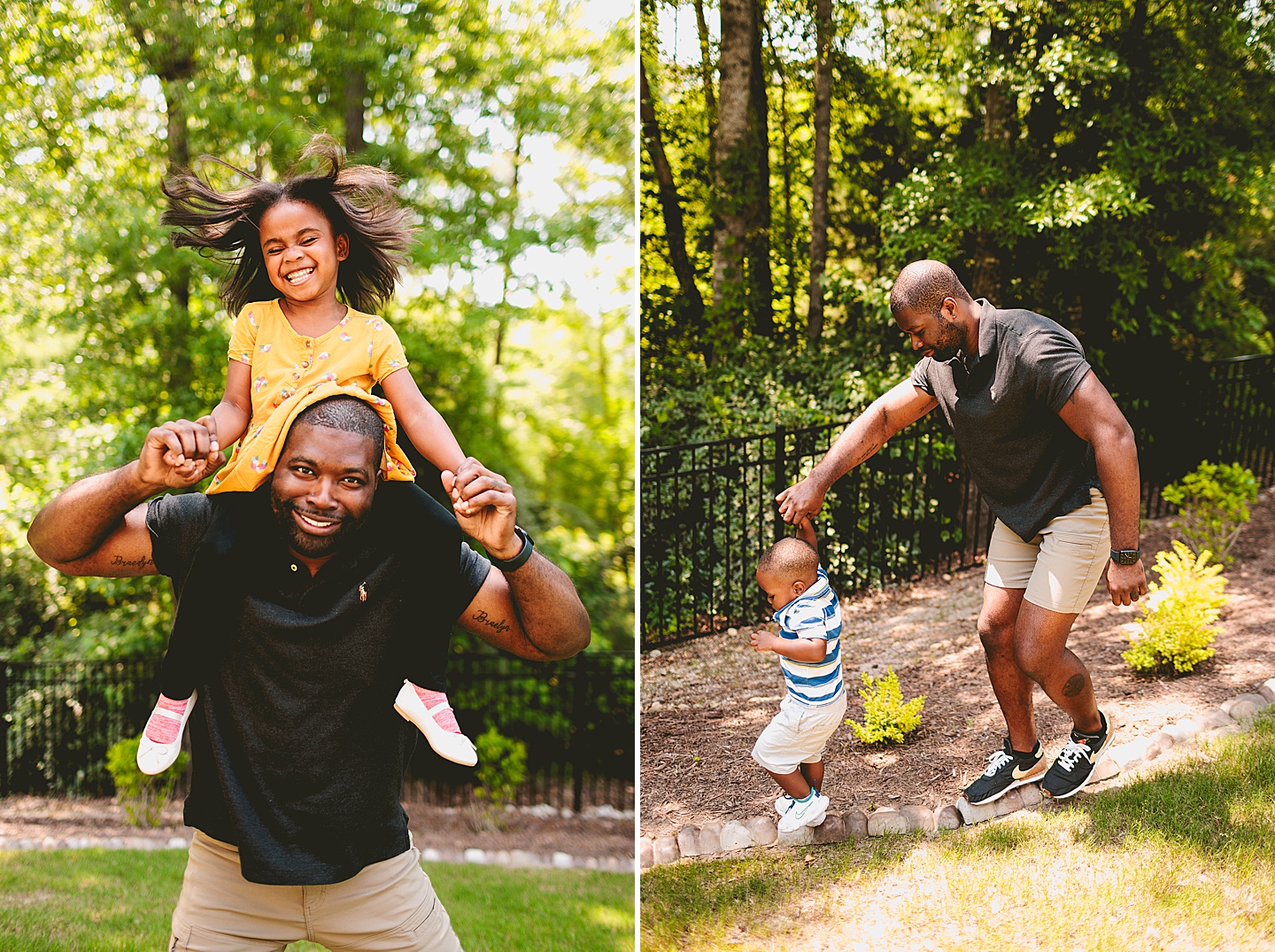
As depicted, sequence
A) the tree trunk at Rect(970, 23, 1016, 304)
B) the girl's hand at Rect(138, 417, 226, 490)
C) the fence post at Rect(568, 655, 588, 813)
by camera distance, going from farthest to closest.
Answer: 1. the fence post at Rect(568, 655, 588, 813)
2. the tree trunk at Rect(970, 23, 1016, 304)
3. the girl's hand at Rect(138, 417, 226, 490)

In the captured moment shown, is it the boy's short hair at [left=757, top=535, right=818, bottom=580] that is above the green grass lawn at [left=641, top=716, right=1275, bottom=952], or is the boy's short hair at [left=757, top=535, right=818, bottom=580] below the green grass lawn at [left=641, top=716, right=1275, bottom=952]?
above

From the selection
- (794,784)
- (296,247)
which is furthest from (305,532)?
(794,784)

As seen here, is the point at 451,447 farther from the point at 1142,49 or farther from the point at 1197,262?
Answer: the point at 1197,262

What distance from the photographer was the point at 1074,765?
11.2ft

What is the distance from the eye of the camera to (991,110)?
666cm

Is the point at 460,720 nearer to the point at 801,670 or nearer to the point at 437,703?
the point at 801,670

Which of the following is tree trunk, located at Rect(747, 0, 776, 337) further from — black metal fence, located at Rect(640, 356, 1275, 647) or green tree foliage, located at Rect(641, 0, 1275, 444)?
black metal fence, located at Rect(640, 356, 1275, 647)

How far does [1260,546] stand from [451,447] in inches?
241

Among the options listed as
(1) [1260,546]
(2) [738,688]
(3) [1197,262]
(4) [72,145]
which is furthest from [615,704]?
(4) [72,145]

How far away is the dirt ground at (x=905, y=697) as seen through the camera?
375cm

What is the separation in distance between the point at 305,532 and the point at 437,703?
495 millimetres

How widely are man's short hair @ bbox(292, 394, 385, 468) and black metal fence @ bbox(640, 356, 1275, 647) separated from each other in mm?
3482

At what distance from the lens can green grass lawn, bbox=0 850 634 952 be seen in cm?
429

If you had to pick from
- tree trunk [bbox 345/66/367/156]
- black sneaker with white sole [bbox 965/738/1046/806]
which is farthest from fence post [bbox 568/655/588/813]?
black sneaker with white sole [bbox 965/738/1046/806]
